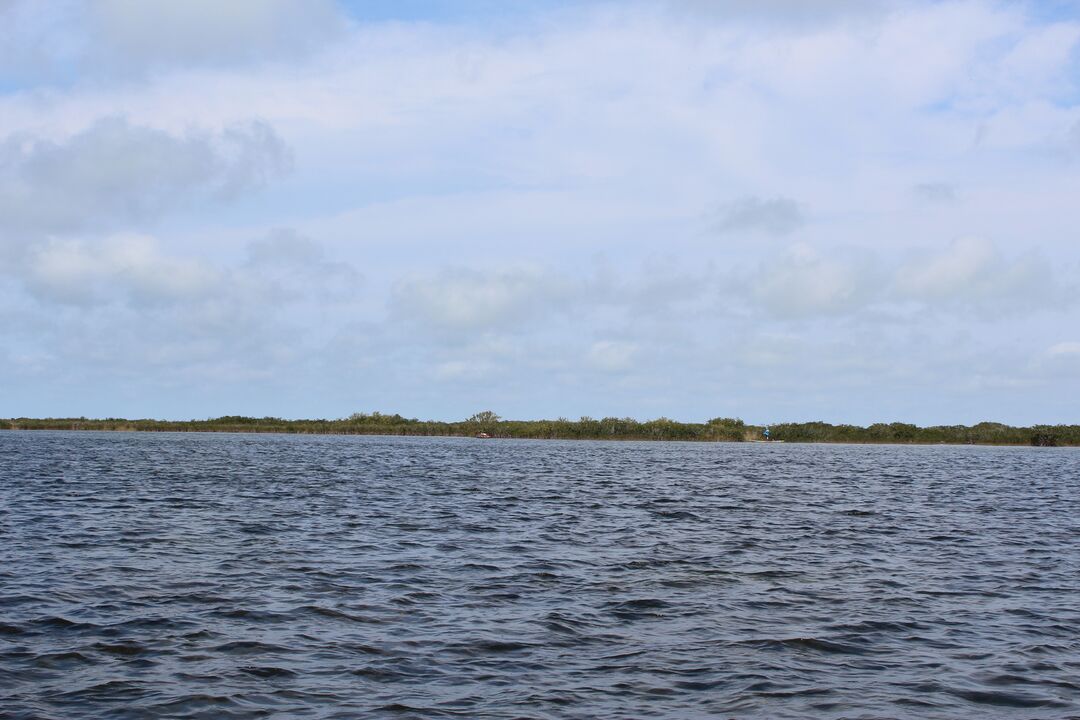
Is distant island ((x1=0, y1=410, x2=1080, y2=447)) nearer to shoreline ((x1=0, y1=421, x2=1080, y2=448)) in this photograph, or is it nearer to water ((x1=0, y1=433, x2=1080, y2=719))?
shoreline ((x1=0, y1=421, x2=1080, y2=448))

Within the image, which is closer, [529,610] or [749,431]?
[529,610]

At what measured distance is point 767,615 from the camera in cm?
1636

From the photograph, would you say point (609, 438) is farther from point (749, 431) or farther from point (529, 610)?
point (529, 610)

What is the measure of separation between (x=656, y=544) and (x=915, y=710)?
1359 centimetres

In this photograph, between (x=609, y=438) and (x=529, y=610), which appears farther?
(x=609, y=438)

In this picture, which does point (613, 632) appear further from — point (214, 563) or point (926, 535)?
point (926, 535)

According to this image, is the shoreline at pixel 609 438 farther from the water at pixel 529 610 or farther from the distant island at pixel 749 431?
the water at pixel 529 610

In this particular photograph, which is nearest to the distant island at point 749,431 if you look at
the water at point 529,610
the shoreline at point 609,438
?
the shoreline at point 609,438

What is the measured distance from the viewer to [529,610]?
16.4 meters

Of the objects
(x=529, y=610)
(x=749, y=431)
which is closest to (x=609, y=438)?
(x=749, y=431)

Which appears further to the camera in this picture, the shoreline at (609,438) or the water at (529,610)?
the shoreline at (609,438)

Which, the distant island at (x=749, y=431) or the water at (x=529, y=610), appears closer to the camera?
the water at (x=529, y=610)

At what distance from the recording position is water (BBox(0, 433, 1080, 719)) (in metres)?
11.6

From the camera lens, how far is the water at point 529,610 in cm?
1159
